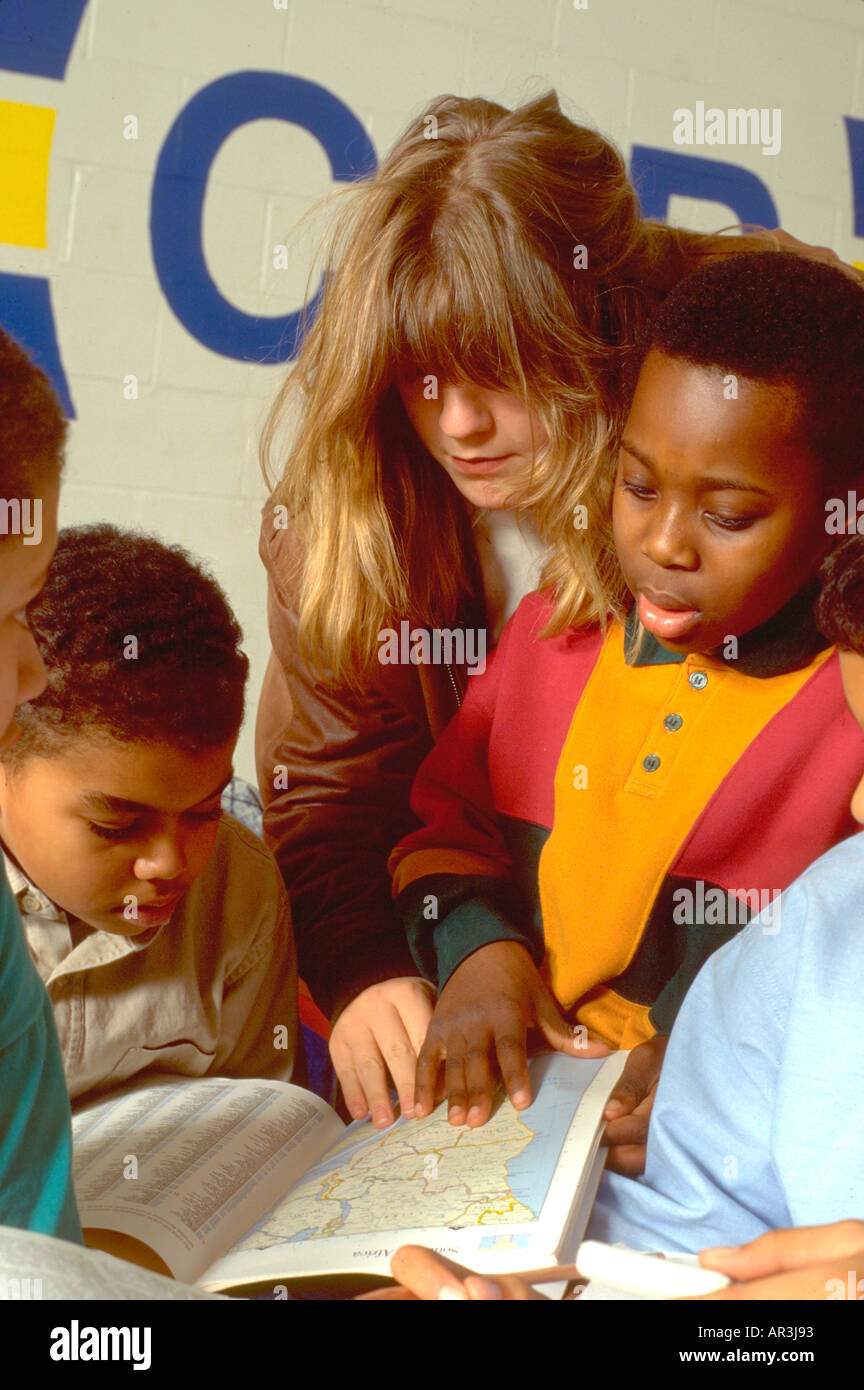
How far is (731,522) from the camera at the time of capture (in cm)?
61

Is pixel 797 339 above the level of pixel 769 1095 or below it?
above

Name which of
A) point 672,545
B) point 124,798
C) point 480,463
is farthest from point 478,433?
point 124,798

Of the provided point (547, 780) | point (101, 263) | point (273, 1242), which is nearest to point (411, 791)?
point (547, 780)

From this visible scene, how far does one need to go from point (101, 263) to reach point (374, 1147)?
69 cm

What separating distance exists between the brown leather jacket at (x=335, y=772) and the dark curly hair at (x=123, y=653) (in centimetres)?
15

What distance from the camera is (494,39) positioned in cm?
92

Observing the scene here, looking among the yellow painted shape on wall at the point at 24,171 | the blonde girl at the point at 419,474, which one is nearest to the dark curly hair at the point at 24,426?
the blonde girl at the point at 419,474

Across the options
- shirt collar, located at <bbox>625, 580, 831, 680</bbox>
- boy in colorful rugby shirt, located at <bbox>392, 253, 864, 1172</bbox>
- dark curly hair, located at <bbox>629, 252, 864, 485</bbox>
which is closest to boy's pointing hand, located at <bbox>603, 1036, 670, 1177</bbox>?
boy in colorful rugby shirt, located at <bbox>392, 253, 864, 1172</bbox>

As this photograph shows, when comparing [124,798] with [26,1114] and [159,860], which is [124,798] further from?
[26,1114]

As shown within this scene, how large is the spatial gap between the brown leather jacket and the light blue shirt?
26 centimetres

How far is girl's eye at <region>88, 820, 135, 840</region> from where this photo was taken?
64 cm

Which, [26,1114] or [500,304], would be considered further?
[500,304]

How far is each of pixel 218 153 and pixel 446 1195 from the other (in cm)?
78
